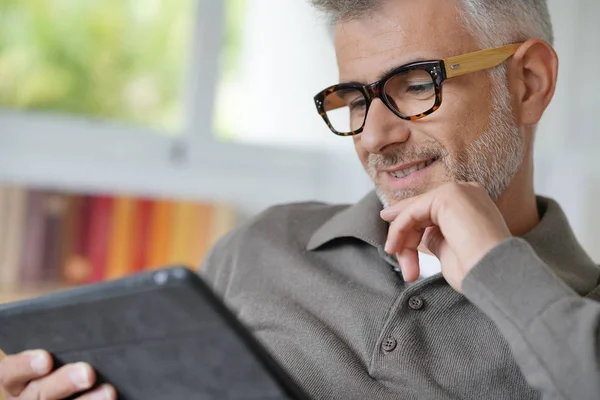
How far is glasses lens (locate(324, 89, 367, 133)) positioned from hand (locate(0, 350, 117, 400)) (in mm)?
714

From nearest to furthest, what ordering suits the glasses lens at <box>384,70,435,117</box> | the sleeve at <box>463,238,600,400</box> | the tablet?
the tablet
the sleeve at <box>463,238,600,400</box>
the glasses lens at <box>384,70,435,117</box>

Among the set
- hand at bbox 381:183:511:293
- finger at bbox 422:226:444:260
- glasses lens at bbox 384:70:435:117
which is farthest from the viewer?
glasses lens at bbox 384:70:435:117

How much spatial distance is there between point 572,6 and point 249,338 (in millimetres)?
2826

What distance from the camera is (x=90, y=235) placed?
2.86 metres

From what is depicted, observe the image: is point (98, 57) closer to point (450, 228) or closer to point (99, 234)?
point (99, 234)

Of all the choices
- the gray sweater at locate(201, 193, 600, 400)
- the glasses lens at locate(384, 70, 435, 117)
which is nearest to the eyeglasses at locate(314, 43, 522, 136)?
the glasses lens at locate(384, 70, 435, 117)

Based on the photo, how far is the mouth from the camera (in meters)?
1.42

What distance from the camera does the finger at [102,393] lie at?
98 cm

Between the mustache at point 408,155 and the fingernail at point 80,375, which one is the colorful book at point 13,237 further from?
the fingernail at point 80,375

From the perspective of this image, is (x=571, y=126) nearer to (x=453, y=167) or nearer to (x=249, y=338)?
(x=453, y=167)

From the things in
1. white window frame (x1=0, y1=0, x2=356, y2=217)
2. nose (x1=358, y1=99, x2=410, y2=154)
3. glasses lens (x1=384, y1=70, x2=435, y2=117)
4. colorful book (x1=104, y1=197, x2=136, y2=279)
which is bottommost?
colorful book (x1=104, y1=197, x2=136, y2=279)

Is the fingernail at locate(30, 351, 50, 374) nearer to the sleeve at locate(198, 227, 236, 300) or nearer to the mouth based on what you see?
the sleeve at locate(198, 227, 236, 300)

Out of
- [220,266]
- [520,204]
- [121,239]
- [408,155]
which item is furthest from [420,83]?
[121,239]

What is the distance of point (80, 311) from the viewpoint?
2.87 feet
